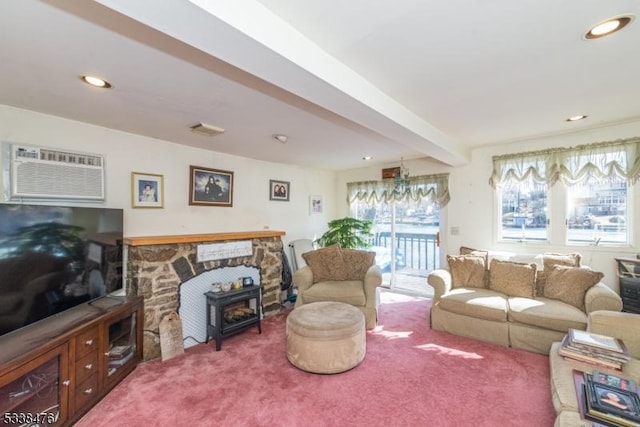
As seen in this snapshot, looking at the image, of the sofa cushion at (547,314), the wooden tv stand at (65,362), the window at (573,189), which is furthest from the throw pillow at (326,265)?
the window at (573,189)

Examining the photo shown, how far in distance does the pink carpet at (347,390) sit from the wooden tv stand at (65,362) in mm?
155

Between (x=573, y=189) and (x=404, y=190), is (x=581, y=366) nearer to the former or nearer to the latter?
(x=573, y=189)

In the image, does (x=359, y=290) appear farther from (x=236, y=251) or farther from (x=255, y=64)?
(x=255, y=64)

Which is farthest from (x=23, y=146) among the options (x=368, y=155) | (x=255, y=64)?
(x=368, y=155)

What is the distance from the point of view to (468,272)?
3354 mm

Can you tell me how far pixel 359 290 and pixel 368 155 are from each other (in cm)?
207

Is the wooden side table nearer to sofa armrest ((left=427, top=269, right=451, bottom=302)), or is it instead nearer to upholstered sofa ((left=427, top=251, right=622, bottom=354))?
upholstered sofa ((left=427, top=251, right=622, bottom=354))

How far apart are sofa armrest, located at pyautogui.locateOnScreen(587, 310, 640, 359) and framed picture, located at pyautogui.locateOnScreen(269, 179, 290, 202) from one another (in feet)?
12.8

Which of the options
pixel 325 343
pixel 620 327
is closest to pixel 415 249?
pixel 620 327

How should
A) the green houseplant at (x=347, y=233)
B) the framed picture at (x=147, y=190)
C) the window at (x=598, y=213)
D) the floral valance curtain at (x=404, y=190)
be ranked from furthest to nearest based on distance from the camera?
the green houseplant at (x=347, y=233) → the floral valance curtain at (x=404, y=190) → the window at (x=598, y=213) → the framed picture at (x=147, y=190)

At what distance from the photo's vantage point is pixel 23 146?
7.55 ft

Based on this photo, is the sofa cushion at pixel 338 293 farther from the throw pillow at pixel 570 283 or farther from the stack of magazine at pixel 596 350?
the throw pillow at pixel 570 283

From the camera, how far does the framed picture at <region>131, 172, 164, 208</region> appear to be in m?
3.01

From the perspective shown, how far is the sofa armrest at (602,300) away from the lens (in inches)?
95.2
